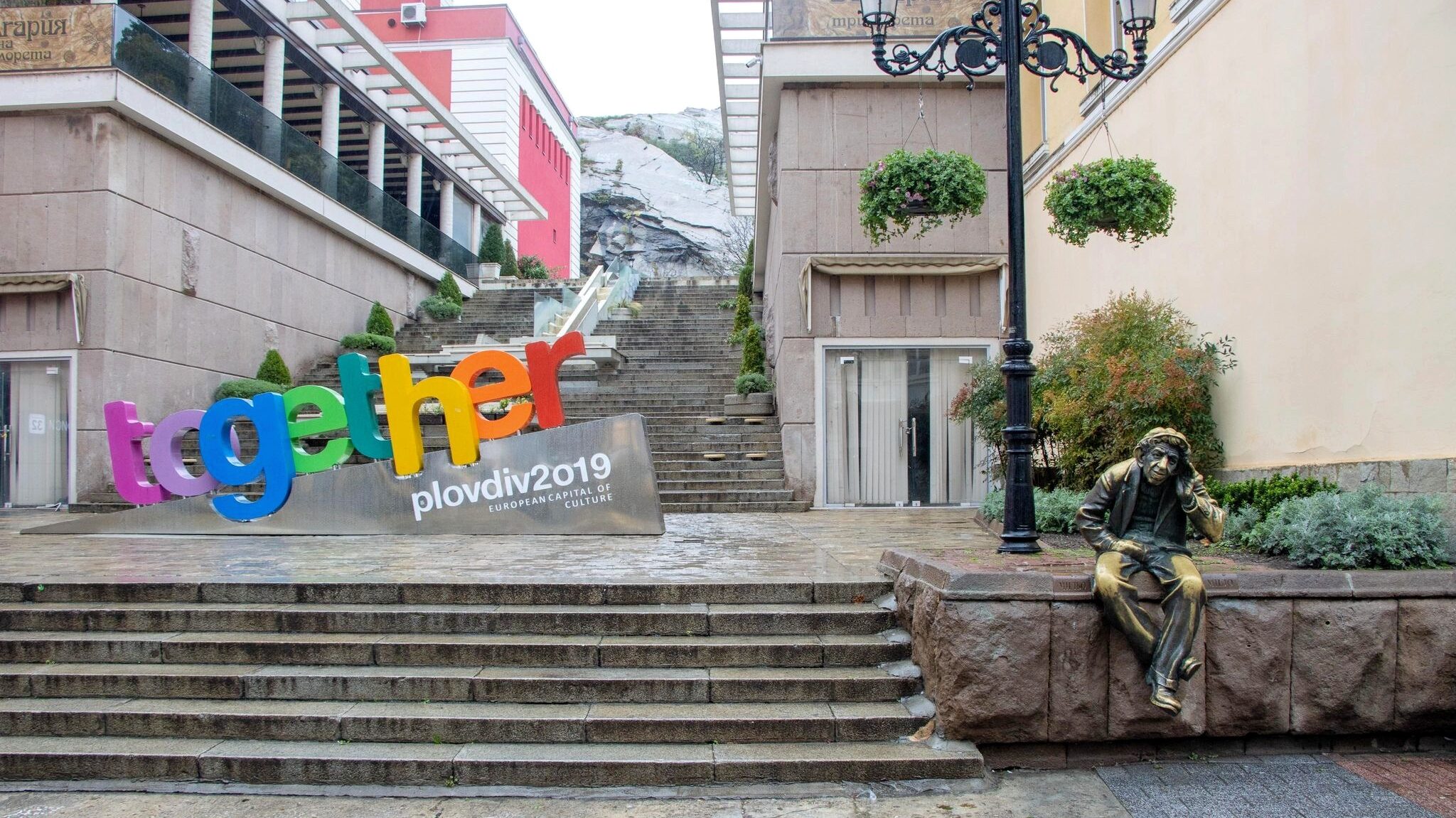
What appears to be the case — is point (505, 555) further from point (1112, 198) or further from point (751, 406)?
point (751, 406)

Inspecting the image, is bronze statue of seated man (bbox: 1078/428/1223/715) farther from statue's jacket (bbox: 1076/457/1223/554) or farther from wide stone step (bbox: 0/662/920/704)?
wide stone step (bbox: 0/662/920/704)

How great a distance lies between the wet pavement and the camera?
22.9ft

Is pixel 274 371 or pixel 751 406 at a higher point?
pixel 274 371

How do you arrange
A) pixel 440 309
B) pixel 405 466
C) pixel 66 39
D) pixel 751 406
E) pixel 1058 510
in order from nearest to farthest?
pixel 1058 510, pixel 405 466, pixel 66 39, pixel 751 406, pixel 440 309

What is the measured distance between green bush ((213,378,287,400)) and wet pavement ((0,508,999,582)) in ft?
16.3

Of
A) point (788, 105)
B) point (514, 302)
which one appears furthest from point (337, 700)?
point (514, 302)

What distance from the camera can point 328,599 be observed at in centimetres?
648

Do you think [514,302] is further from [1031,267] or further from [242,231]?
[1031,267]

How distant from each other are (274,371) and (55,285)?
426 centimetres

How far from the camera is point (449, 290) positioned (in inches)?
1009

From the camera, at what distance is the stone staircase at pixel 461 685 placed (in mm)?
4965

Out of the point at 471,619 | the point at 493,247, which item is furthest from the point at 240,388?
the point at 493,247

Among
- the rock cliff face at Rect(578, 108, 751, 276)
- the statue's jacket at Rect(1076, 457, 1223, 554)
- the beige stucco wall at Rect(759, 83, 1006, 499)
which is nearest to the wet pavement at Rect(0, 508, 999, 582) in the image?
the statue's jacket at Rect(1076, 457, 1223, 554)

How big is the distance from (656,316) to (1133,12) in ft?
57.7
